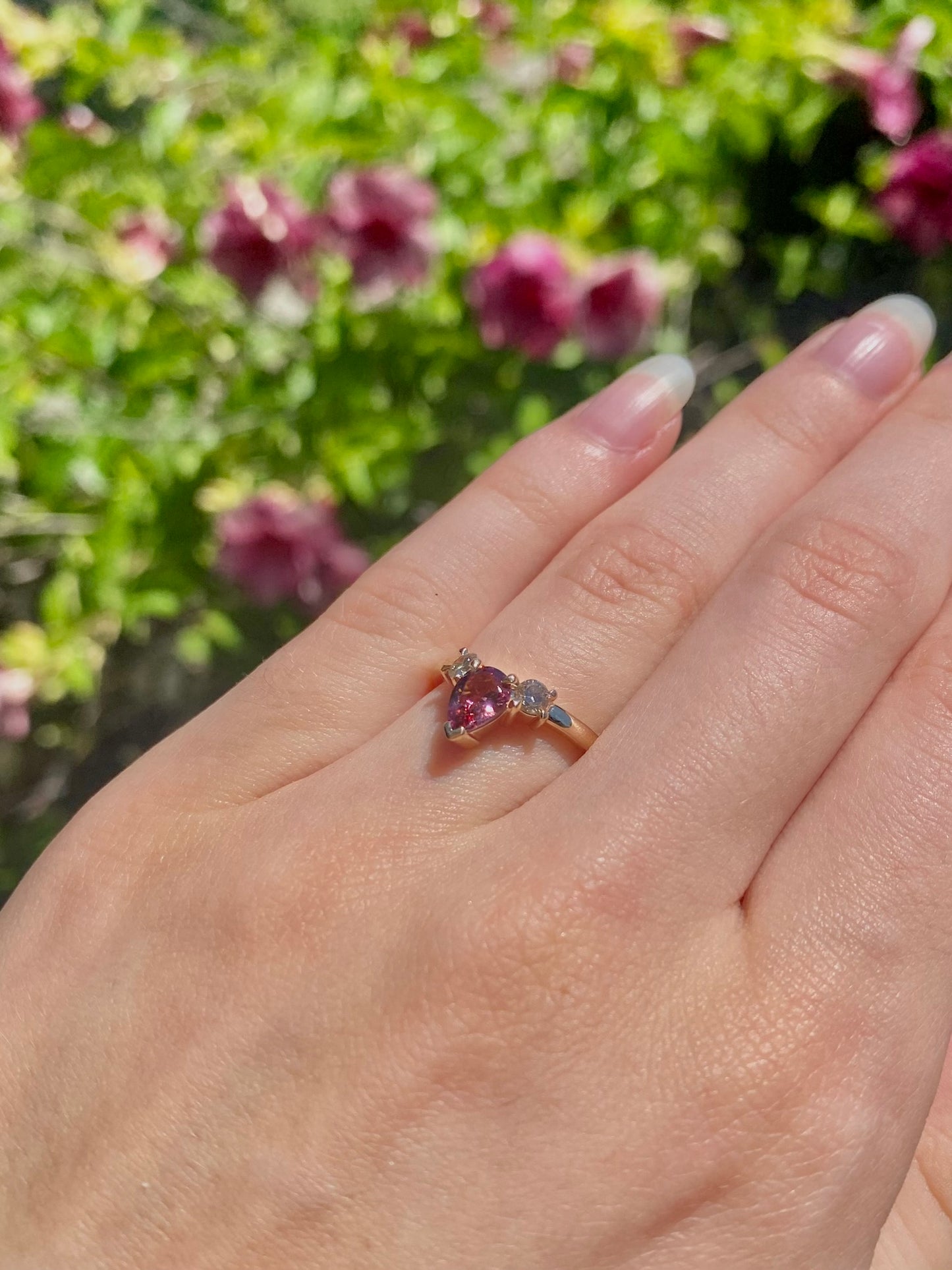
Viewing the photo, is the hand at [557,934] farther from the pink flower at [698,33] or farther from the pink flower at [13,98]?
the pink flower at [13,98]

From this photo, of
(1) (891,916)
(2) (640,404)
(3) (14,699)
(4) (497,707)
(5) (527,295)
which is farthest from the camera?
(3) (14,699)

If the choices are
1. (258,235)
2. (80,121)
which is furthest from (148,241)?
(80,121)

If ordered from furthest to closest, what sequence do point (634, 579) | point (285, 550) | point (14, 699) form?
point (14, 699) → point (285, 550) → point (634, 579)

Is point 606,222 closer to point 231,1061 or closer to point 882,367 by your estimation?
point 882,367

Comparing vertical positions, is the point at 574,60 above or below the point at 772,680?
above

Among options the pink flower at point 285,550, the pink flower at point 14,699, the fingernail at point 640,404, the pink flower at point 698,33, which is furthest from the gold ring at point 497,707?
the pink flower at point 698,33

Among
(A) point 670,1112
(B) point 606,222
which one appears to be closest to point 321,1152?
(A) point 670,1112

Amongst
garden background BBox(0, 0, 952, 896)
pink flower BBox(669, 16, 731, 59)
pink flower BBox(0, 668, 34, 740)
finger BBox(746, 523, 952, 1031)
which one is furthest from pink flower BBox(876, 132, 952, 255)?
pink flower BBox(0, 668, 34, 740)

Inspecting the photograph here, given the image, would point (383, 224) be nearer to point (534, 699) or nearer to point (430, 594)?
point (430, 594)
